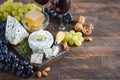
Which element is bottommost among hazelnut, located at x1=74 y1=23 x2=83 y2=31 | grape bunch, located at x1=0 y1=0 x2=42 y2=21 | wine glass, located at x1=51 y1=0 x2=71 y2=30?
hazelnut, located at x1=74 y1=23 x2=83 y2=31

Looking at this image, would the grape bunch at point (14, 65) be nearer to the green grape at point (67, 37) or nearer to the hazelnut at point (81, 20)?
the green grape at point (67, 37)

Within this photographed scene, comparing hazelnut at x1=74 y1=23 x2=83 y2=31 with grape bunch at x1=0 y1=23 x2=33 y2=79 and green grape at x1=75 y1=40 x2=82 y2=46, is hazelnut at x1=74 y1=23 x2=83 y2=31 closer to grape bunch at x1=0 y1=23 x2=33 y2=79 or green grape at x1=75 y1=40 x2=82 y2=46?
green grape at x1=75 y1=40 x2=82 y2=46

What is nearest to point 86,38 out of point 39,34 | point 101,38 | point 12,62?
point 101,38

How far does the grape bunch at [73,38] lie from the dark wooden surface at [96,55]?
2 cm

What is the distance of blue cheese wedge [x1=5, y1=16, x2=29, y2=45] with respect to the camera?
146 cm

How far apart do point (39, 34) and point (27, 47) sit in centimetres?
8

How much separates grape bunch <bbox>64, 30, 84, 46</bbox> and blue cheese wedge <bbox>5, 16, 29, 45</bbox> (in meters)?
0.19

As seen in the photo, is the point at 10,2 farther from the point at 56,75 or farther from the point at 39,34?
the point at 56,75

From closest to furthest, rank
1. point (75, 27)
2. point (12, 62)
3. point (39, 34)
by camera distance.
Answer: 1. point (12, 62)
2. point (39, 34)
3. point (75, 27)

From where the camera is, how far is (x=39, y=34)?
146cm

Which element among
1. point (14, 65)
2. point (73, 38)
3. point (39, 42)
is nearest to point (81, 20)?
point (73, 38)

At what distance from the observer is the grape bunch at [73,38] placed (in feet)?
4.91

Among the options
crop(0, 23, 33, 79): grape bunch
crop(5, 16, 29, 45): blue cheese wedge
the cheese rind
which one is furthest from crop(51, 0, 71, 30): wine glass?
crop(0, 23, 33, 79): grape bunch

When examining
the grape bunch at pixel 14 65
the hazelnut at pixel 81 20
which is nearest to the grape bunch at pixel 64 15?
the hazelnut at pixel 81 20
